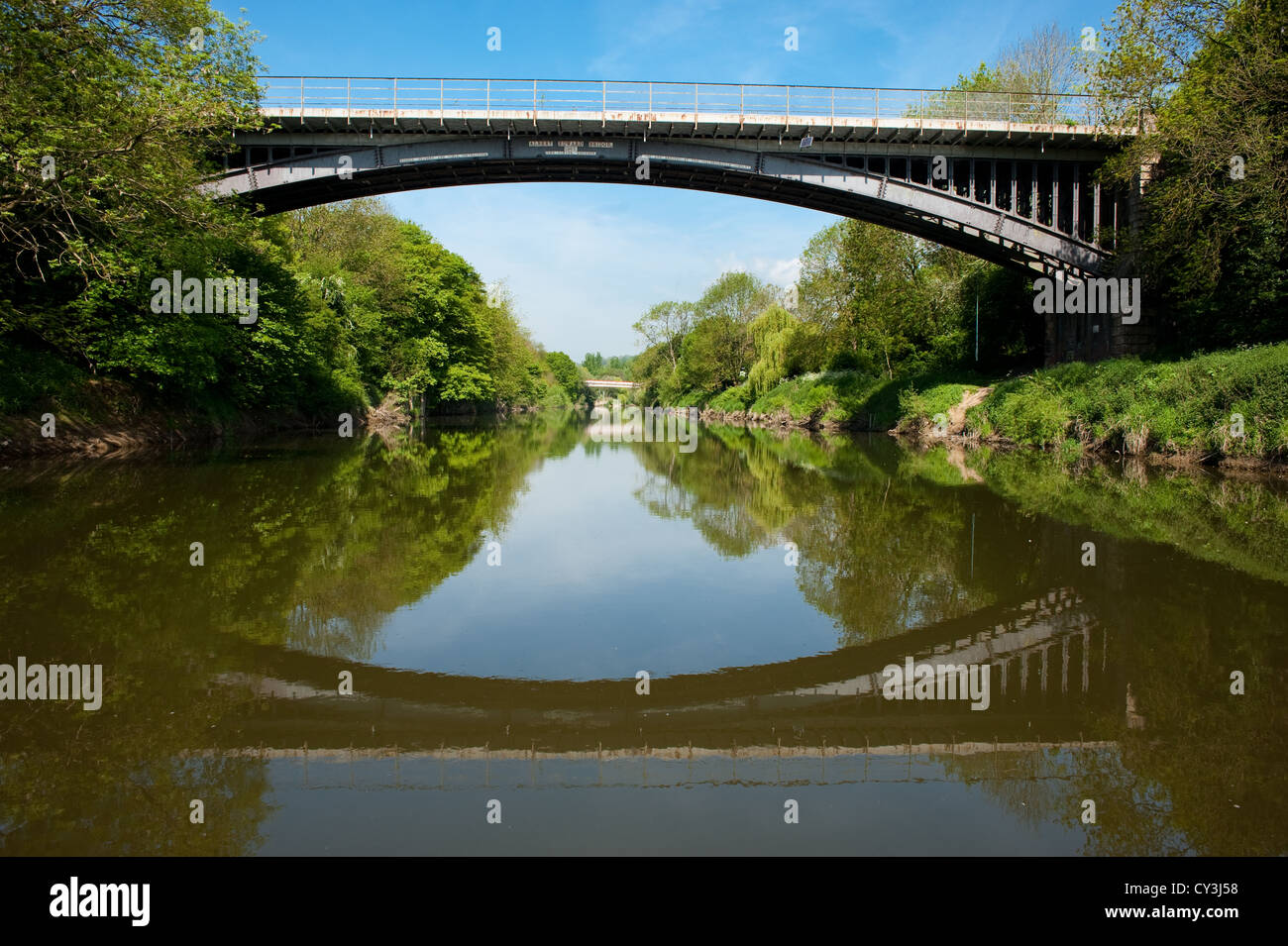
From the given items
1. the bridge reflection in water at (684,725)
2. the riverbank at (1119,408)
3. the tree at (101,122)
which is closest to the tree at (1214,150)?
the riverbank at (1119,408)

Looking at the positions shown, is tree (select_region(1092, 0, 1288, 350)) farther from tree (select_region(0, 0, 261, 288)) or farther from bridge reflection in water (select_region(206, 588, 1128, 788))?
tree (select_region(0, 0, 261, 288))

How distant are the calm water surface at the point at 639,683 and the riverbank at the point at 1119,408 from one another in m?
7.02

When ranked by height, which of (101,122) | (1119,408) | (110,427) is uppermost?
(101,122)

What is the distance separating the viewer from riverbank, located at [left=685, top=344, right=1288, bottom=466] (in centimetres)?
1727

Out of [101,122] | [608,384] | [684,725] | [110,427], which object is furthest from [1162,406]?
[608,384]

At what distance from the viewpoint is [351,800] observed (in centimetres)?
370

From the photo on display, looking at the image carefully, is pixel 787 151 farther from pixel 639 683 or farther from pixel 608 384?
pixel 608 384

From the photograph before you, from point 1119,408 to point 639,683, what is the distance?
71.0ft

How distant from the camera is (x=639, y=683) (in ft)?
17.5

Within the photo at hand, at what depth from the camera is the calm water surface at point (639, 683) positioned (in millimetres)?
3529

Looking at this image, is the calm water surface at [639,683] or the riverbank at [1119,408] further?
the riverbank at [1119,408]

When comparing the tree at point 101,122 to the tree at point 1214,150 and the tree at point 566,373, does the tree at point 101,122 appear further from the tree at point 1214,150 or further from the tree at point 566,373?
the tree at point 566,373

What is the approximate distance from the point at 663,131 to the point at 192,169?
53.1 feet
